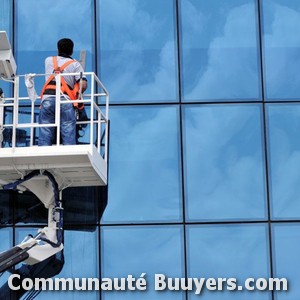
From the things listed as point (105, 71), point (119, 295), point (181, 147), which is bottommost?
point (119, 295)

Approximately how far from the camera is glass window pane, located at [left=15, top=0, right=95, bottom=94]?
17203 millimetres

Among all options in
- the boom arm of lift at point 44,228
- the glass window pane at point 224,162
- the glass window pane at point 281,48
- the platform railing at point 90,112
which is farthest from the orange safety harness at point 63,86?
the glass window pane at point 281,48

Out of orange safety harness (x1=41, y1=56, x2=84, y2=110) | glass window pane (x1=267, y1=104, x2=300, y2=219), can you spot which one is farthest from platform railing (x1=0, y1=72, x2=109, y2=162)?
glass window pane (x1=267, y1=104, x2=300, y2=219)

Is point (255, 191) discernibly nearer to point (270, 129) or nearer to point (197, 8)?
Result: point (270, 129)

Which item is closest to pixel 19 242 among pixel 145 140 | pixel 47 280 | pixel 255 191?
pixel 47 280

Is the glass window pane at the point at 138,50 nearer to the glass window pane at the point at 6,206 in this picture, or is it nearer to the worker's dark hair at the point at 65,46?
the worker's dark hair at the point at 65,46

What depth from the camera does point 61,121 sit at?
15266 mm

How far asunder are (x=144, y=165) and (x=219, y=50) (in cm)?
214

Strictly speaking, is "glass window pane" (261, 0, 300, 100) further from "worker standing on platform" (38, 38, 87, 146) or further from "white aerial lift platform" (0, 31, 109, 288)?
"worker standing on platform" (38, 38, 87, 146)

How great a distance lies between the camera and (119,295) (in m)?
16.4

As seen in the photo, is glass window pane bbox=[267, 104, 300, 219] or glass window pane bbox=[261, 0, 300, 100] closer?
glass window pane bbox=[267, 104, 300, 219]

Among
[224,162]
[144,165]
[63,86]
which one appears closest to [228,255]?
Answer: [224,162]

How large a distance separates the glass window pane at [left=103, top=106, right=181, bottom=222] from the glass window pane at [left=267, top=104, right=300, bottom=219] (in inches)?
56.3

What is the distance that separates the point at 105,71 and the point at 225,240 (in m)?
3.17
